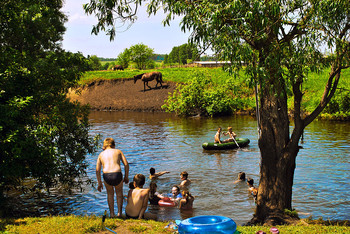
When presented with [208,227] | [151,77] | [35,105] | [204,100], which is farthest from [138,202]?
[151,77]

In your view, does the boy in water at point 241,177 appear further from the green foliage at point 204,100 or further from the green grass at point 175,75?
the green grass at point 175,75

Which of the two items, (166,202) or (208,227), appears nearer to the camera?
(208,227)

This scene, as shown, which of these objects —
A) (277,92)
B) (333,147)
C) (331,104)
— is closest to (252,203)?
(277,92)

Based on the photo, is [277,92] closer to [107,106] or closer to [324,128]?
[324,128]

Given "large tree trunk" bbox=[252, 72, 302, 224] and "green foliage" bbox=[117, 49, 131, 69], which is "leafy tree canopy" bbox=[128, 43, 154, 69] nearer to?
"green foliage" bbox=[117, 49, 131, 69]

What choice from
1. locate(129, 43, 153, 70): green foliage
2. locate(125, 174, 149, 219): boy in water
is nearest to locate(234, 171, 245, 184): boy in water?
locate(125, 174, 149, 219): boy in water

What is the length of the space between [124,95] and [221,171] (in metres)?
48.6

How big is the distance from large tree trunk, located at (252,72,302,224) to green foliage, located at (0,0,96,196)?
5824mm

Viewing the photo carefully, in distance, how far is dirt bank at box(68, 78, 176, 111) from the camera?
61.2m

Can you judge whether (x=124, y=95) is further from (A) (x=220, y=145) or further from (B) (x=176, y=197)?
(B) (x=176, y=197)

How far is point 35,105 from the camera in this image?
12.4m

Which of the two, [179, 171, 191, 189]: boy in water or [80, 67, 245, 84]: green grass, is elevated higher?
[80, 67, 245, 84]: green grass

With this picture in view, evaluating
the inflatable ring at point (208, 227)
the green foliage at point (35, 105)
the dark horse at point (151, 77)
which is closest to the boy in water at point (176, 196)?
the green foliage at point (35, 105)

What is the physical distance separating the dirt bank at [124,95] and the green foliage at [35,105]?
44.7 meters
